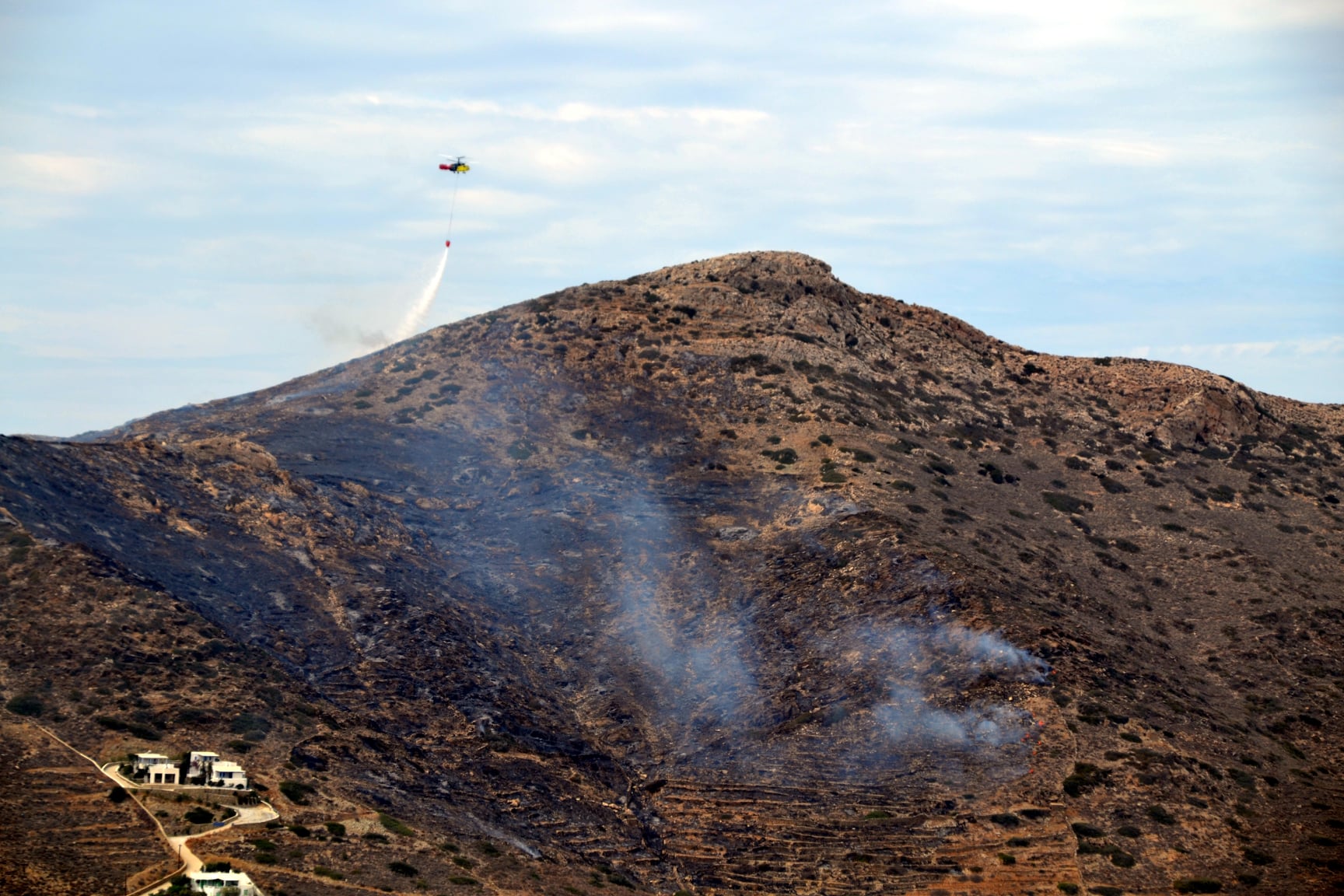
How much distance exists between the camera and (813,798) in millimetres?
64438

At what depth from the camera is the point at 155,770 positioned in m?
50.8

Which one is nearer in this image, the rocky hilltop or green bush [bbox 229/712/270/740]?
green bush [bbox 229/712/270/740]

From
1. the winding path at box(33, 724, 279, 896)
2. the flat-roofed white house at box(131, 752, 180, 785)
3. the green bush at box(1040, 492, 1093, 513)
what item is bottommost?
the winding path at box(33, 724, 279, 896)

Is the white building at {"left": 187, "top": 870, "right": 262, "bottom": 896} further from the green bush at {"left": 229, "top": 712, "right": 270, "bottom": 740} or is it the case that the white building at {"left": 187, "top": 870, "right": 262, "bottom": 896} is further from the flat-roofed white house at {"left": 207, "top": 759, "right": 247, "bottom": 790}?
the green bush at {"left": 229, "top": 712, "right": 270, "bottom": 740}

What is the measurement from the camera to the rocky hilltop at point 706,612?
5919cm

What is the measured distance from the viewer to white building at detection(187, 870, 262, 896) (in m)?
43.6

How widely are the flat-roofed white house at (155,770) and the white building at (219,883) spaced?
7.22 m

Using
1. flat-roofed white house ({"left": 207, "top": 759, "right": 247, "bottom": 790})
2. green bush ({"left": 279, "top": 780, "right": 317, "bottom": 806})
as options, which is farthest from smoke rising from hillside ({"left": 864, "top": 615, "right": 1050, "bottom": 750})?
flat-roofed white house ({"left": 207, "top": 759, "right": 247, "bottom": 790})

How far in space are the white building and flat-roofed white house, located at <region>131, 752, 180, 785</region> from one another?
722 centimetres

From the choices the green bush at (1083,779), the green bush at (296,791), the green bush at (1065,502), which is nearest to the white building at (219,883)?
the green bush at (296,791)

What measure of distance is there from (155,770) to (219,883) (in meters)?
8.93

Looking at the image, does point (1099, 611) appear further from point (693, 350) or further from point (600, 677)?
point (693, 350)

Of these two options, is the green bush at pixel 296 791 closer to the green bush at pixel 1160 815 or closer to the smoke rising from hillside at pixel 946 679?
the smoke rising from hillside at pixel 946 679

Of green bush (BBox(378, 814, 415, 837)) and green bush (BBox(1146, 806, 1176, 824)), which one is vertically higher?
green bush (BBox(378, 814, 415, 837))
